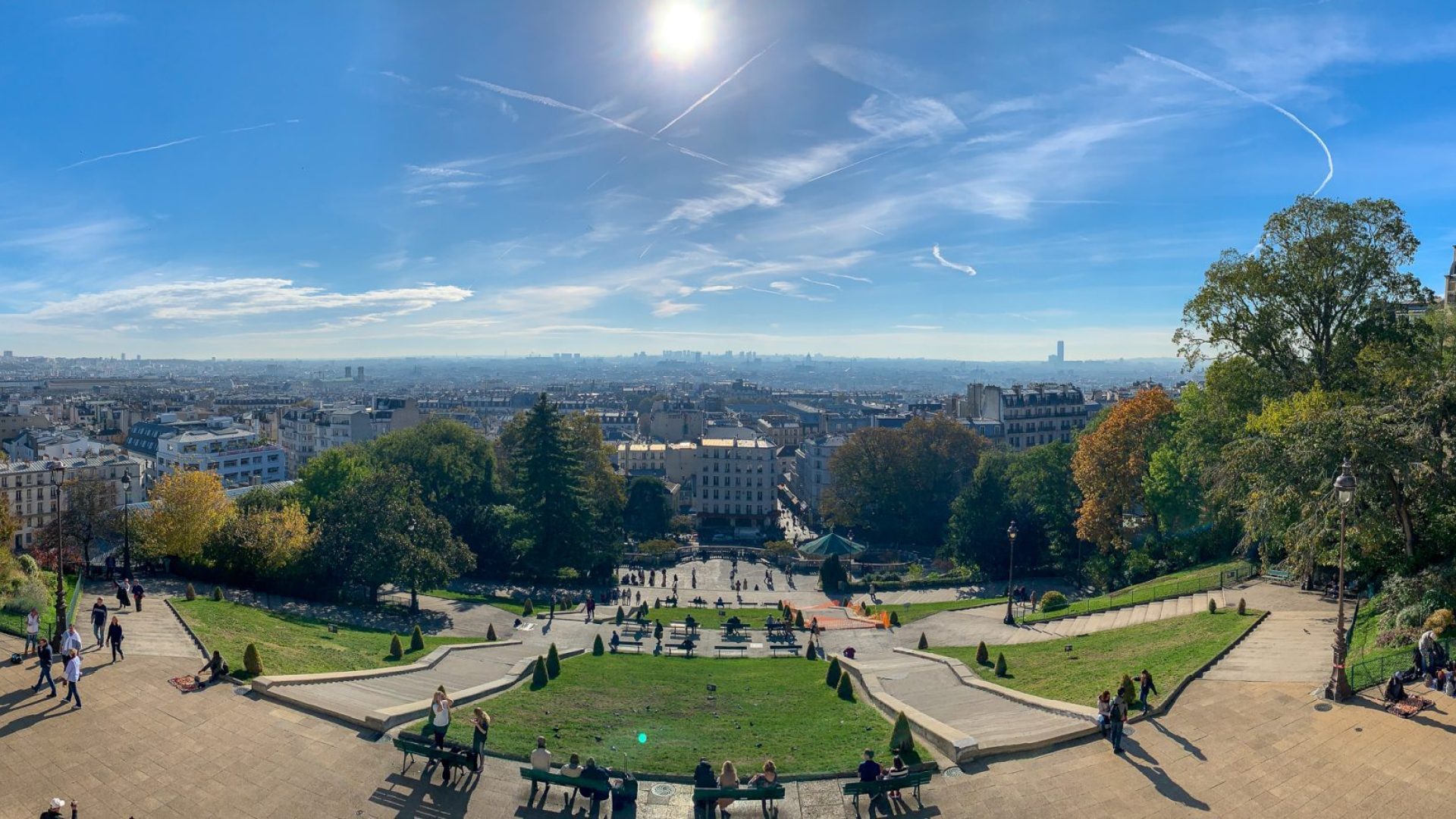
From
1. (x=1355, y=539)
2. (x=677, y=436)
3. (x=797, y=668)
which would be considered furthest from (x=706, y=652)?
(x=677, y=436)

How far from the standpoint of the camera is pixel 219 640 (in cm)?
2425

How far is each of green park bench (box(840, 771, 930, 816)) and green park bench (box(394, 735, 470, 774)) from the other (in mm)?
7102

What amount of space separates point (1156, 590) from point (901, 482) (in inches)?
1416

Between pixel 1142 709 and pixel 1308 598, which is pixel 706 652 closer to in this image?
pixel 1142 709

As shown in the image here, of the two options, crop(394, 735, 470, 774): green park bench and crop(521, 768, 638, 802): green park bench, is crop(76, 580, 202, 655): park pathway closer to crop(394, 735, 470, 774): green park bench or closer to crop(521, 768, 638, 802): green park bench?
crop(394, 735, 470, 774): green park bench

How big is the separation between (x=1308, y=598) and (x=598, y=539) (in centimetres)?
3831

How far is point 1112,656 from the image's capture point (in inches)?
1006

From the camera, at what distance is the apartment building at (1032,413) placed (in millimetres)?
98875

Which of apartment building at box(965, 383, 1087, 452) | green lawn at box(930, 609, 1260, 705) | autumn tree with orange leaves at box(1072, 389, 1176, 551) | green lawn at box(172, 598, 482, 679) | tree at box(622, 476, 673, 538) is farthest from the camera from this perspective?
apartment building at box(965, 383, 1087, 452)

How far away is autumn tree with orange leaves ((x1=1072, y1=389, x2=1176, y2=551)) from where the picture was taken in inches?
1799

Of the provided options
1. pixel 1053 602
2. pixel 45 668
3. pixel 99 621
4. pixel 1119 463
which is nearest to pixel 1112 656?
pixel 1053 602

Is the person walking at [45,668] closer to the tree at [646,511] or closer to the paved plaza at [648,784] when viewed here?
the paved plaza at [648,784]

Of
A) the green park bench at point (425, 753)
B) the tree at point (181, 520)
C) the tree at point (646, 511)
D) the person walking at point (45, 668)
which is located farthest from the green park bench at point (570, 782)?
the tree at point (646, 511)

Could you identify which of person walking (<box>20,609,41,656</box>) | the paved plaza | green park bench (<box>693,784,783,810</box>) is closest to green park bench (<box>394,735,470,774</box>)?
the paved plaza
